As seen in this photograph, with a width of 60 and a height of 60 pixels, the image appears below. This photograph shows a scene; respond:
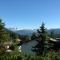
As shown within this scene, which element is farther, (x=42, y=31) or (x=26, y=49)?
(x=26, y=49)

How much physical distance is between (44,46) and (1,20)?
10.6m

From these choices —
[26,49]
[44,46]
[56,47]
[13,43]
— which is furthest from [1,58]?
[26,49]

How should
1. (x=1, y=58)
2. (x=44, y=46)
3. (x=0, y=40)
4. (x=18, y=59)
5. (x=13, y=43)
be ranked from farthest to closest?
(x=44, y=46)
(x=13, y=43)
(x=0, y=40)
(x=1, y=58)
(x=18, y=59)

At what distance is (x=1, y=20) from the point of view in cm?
3269

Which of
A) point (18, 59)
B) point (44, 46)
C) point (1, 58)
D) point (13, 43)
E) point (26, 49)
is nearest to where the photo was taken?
point (18, 59)

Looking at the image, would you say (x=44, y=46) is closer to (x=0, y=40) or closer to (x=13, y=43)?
(x=13, y=43)

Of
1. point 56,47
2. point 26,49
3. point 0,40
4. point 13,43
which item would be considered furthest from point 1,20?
point 26,49

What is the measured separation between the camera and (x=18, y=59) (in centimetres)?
2353

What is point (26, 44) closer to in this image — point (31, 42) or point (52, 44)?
point (31, 42)

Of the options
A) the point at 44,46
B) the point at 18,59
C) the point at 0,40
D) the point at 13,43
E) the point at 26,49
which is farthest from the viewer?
the point at 26,49

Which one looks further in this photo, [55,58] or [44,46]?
[44,46]

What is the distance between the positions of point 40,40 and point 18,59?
1746 centimetres

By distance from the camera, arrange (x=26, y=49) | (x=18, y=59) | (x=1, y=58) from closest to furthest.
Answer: (x=18, y=59) < (x=1, y=58) < (x=26, y=49)

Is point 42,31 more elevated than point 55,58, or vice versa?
point 42,31
